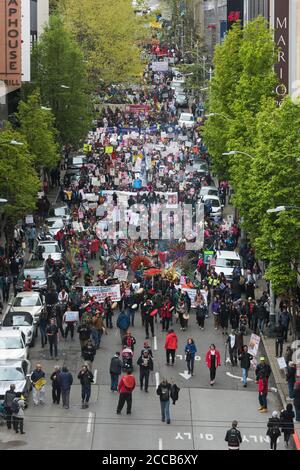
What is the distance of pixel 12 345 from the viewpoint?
44.6m

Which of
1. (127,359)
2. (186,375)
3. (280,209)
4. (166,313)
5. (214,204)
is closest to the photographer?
(127,359)

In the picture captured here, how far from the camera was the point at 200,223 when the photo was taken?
65.8 meters

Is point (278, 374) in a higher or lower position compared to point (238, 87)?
lower

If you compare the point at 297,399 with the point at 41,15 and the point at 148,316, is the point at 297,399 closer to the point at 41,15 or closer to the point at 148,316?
the point at 148,316

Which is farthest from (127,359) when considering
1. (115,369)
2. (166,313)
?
(166,313)

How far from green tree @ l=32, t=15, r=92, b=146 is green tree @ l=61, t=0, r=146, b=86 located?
2371cm

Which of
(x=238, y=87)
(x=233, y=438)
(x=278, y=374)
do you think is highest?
(x=238, y=87)

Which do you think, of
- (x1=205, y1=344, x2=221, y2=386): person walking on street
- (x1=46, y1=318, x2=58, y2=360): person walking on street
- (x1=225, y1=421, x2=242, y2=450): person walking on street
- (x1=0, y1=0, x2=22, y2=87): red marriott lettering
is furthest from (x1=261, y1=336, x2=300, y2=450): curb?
(x1=0, y1=0, x2=22, y2=87): red marriott lettering

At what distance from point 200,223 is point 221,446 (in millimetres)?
29141

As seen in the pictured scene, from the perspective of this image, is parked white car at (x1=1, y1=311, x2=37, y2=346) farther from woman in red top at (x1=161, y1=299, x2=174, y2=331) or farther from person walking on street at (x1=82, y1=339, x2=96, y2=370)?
woman in red top at (x1=161, y1=299, x2=174, y2=331)

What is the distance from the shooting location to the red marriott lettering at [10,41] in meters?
76.7

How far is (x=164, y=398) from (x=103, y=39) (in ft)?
255

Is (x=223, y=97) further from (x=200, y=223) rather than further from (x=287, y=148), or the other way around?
(x=287, y=148)
